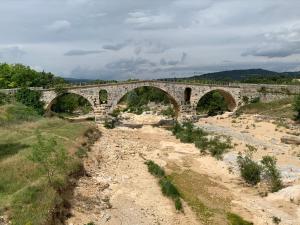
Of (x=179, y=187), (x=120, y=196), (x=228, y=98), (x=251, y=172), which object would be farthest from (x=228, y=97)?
(x=120, y=196)

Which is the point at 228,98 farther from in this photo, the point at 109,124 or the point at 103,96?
the point at 109,124

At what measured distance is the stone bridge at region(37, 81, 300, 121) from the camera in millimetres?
75312

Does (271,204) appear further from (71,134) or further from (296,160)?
(71,134)

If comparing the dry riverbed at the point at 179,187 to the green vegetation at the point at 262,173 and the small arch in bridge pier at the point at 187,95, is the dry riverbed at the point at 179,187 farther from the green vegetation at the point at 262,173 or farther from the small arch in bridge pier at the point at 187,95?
the small arch in bridge pier at the point at 187,95

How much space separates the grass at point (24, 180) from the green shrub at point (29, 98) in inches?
886

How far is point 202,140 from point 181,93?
2761 cm

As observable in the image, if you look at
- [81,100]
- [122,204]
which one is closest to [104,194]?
[122,204]

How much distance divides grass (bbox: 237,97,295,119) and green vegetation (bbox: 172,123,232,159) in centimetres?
1307

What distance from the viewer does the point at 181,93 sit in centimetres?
8025

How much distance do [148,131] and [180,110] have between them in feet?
43.2

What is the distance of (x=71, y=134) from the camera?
4766 centimetres

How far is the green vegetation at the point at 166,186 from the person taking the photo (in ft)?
96.4

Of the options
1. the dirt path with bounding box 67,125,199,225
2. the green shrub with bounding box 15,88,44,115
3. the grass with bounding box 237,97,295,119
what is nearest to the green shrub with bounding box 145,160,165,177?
the dirt path with bounding box 67,125,199,225

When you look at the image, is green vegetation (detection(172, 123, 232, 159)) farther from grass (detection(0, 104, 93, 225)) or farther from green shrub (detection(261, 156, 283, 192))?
grass (detection(0, 104, 93, 225))
